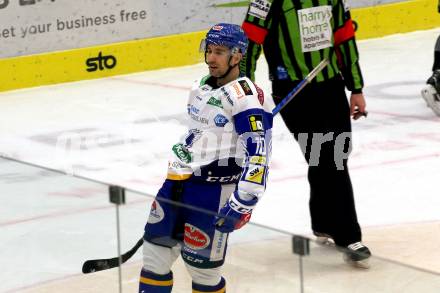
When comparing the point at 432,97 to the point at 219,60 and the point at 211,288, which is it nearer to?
the point at 219,60

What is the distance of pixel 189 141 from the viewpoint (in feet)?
11.9

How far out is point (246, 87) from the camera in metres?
3.54

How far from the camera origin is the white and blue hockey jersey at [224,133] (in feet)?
→ 11.4

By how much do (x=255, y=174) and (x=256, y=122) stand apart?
181 millimetres

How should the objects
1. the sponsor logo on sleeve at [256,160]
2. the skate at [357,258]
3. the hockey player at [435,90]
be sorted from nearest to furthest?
1. the skate at [357,258]
2. the sponsor logo on sleeve at [256,160]
3. the hockey player at [435,90]

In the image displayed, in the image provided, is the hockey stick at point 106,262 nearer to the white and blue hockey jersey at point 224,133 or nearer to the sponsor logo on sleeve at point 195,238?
the sponsor logo on sleeve at point 195,238

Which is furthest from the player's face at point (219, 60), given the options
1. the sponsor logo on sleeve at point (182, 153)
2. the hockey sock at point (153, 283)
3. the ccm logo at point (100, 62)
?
the ccm logo at point (100, 62)

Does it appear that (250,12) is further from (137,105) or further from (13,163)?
(137,105)

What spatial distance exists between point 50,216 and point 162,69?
237 inches

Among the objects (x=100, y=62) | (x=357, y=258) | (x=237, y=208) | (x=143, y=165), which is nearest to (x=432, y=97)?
(x=143, y=165)

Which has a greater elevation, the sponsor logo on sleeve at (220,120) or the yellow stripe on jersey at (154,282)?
the sponsor logo on sleeve at (220,120)

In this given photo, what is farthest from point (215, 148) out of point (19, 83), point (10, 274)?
point (19, 83)

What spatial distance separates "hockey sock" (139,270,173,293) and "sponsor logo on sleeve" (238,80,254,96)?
0.62 metres

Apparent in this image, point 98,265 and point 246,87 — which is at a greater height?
point 246,87
